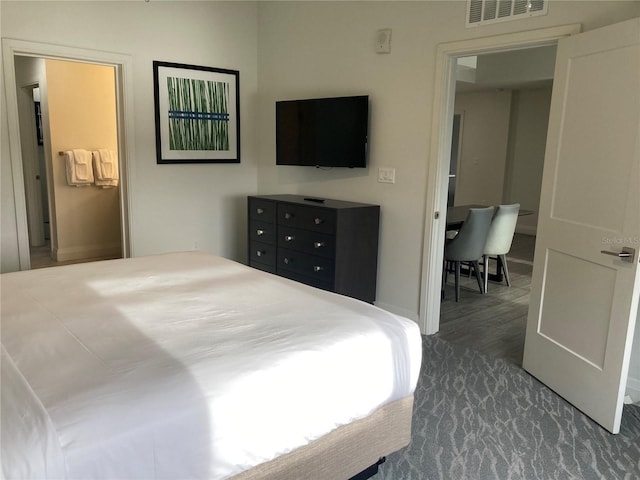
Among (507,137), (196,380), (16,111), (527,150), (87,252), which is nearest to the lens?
(196,380)

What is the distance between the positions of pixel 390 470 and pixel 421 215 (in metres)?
2.01

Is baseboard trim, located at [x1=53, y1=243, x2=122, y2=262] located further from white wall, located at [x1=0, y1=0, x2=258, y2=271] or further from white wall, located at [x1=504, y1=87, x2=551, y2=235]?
white wall, located at [x1=504, y1=87, x2=551, y2=235]

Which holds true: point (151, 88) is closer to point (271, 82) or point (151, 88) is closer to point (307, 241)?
point (271, 82)

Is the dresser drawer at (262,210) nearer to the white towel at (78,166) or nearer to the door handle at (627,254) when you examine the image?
the white towel at (78,166)

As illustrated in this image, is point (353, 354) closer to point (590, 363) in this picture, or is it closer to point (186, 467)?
point (186, 467)

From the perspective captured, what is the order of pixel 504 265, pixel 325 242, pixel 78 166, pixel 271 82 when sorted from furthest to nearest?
1. pixel 78 166
2. pixel 504 265
3. pixel 271 82
4. pixel 325 242

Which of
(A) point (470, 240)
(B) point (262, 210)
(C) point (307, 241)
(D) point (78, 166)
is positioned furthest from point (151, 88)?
(A) point (470, 240)

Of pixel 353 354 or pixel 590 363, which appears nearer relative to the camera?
pixel 353 354

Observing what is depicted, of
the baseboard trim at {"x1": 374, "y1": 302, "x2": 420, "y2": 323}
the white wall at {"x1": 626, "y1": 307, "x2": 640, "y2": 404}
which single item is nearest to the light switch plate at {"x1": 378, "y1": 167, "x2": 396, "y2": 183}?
the baseboard trim at {"x1": 374, "y1": 302, "x2": 420, "y2": 323}

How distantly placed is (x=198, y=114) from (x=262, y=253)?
4.70 ft

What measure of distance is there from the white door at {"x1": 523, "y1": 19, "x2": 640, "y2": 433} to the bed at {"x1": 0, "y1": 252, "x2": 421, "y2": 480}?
1.17 metres

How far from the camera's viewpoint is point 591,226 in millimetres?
2598

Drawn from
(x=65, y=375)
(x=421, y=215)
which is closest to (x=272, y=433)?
(x=65, y=375)

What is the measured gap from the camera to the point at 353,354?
1.75m
